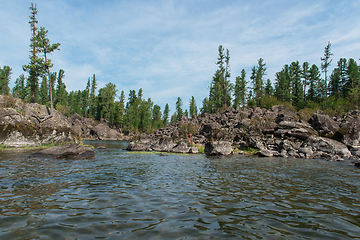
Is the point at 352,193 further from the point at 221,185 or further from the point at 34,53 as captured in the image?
the point at 34,53

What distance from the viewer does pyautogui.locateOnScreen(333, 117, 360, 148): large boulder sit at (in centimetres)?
2367

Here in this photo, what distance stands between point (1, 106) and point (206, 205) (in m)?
33.2

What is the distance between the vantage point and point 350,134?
2409cm

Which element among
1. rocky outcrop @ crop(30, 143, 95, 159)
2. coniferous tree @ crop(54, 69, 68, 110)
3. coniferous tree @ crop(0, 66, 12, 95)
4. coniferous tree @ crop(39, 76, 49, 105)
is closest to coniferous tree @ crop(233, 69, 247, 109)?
rocky outcrop @ crop(30, 143, 95, 159)

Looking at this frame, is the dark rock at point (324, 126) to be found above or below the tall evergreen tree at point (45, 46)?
below

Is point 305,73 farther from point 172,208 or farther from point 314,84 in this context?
point 172,208

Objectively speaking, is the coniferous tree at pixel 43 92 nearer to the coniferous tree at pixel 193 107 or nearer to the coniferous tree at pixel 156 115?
the coniferous tree at pixel 156 115

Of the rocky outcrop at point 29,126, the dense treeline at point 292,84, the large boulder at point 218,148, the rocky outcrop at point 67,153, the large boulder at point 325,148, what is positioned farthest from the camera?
the dense treeline at point 292,84

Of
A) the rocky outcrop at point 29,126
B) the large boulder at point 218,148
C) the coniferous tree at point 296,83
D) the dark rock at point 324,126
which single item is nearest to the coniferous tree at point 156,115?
the coniferous tree at point 296,83

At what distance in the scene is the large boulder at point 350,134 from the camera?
77.6 feet

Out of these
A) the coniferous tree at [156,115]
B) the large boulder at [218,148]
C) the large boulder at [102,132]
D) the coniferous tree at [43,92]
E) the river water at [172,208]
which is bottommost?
the river water at [172,208]

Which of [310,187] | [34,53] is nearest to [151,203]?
[310,187]

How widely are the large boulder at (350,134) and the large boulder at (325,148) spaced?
171 centimetres

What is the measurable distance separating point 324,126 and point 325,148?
879cm
